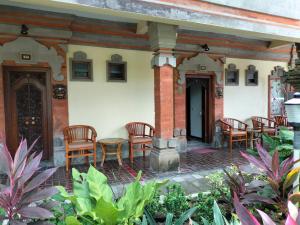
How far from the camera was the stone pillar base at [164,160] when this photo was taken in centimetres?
457

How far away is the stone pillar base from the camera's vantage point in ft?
15.0

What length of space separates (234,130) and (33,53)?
5.16m

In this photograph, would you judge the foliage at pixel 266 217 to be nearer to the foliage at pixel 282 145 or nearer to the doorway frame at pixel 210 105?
the foliage at pixel 282 145

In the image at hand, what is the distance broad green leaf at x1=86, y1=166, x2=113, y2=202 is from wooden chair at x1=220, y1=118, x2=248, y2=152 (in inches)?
195

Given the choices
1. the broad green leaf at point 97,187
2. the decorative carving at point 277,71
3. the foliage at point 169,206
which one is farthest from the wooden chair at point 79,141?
the decorative carving at point 277,71

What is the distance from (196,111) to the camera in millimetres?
7680

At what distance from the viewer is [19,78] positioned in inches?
192

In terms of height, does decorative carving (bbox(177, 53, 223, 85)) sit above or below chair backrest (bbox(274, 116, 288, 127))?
above

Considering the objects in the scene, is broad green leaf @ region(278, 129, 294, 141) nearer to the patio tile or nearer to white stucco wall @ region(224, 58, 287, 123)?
the patio tile

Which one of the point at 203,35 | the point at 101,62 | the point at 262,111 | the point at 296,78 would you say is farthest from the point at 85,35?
the point at 262,111

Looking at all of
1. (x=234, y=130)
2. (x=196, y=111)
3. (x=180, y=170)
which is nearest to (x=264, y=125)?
(x=234, y=130)

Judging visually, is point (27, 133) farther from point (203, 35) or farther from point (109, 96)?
point (203, 35)

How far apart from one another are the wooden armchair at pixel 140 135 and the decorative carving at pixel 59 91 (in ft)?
5.22

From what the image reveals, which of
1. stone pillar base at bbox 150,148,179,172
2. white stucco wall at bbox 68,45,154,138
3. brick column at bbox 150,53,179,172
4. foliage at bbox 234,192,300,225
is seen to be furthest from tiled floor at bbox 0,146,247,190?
foliage at bbox 234,192,300,225
